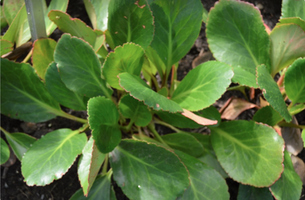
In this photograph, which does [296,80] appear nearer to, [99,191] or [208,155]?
[208,155]

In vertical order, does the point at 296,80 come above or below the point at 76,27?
below

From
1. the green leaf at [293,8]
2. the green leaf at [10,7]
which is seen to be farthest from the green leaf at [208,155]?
the green leaf at [10,7]

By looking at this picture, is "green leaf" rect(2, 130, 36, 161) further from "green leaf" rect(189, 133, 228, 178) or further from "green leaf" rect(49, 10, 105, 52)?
"green leaf" rect(189, 133, 228, 178)

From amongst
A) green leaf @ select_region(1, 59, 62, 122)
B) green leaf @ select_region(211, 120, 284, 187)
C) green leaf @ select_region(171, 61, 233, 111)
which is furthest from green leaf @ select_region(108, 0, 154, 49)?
green leaf @ select_region(211, 120, 284, 187)

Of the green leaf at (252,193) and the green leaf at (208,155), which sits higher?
the green leaf at (208,155)

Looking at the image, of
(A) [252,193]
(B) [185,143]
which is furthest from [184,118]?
(A) [252,193]

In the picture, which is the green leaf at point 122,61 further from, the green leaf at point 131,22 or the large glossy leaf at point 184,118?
the large glossy leaf at point 184,118

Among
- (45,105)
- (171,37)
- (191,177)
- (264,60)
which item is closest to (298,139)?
(264,60)
